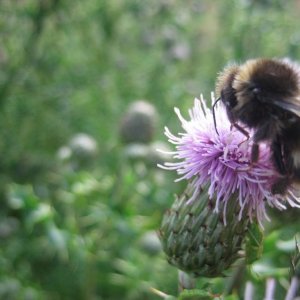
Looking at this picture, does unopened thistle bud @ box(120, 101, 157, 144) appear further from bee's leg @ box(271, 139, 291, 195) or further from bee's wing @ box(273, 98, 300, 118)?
bee's wing @ box(273, 98, 300, 118)

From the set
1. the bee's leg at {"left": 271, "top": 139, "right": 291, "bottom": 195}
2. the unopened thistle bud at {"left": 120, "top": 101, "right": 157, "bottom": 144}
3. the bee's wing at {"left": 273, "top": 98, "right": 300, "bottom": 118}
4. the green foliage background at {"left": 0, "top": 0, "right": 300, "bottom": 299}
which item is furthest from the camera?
the unopened thistle bud at {"left": 120, "top": 101, "right": 157, "bottom": 144}

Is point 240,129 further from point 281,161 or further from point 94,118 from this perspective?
point 94,118

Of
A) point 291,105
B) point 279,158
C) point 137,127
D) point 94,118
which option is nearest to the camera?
point 291,105

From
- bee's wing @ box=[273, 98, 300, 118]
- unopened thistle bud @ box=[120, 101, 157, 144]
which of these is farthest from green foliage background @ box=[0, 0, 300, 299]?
bee's wing @ box=[273, 98, 300, 118]

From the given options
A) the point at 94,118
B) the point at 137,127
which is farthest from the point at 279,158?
the point at 94,118

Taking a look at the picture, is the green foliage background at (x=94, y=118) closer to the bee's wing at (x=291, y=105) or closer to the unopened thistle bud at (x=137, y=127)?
the unopened thistle bud at (x=137, y=127)

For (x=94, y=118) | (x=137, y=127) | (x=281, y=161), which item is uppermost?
(x=94, y=118)

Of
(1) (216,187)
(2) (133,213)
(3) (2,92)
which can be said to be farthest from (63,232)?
(3) (2,92)

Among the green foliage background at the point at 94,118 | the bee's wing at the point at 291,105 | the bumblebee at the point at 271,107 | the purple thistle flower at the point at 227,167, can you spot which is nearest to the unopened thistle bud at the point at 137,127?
the green foliage background at the point at 94,118
